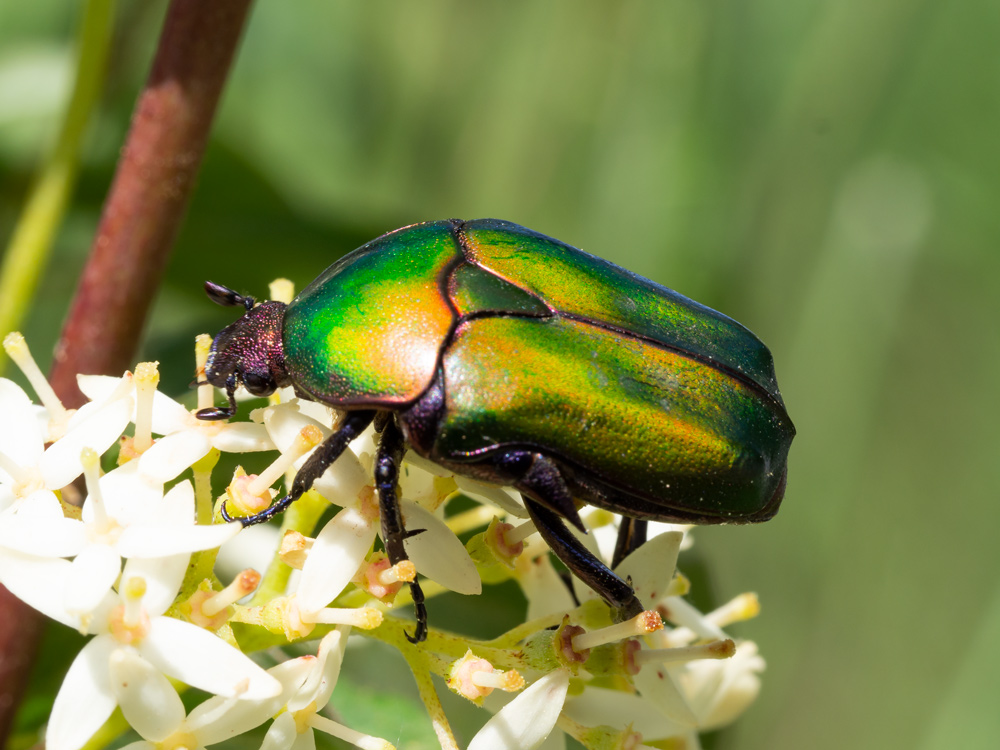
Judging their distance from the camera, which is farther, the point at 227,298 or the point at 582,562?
the point at 227,298

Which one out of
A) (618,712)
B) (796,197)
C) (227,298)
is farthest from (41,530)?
(796,197)

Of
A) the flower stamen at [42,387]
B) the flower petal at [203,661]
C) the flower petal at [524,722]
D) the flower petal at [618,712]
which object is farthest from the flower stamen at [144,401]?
the flower petal at [618,712]

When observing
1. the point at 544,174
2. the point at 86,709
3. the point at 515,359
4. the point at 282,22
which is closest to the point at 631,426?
the point at 515,359

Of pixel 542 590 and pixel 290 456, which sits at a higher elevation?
pixel 290 456

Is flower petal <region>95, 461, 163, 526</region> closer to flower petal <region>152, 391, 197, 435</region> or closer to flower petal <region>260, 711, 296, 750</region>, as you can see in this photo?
flower petal <region>152, 391, 197, 435</region>

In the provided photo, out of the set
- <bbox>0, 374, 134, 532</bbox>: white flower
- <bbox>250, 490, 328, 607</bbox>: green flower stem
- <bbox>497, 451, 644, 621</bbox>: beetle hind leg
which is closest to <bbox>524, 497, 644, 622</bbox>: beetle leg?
<bbox>497, 451, 644, 621</bbox>: beetle hind leg

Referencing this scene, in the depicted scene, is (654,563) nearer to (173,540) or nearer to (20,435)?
(173,540)

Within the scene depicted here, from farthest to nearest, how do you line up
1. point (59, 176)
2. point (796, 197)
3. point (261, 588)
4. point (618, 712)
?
point (796, 197)
point (59, 176)
point (618, 712)
point (261, 588)
